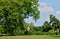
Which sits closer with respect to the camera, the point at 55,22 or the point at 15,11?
the point at 15,11

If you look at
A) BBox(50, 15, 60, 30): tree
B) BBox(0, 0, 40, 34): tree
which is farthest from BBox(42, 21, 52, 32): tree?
BBox(0, 0, 40, 34): tree

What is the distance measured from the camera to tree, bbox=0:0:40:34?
125ft

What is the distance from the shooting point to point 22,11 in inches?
1634

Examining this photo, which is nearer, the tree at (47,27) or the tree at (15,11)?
the tree at (15,11)

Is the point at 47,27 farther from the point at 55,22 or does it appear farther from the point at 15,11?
the point at 15,11

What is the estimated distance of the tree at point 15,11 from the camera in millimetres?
38062

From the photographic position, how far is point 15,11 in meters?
39.1

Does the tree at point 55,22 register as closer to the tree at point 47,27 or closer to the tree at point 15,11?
the tree at point 47,27

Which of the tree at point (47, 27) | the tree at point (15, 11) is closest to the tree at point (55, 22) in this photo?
the tree at point (47, 27)

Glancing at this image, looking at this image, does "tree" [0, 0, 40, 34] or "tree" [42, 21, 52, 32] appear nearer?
"tree" [0, 0, 40, 34]

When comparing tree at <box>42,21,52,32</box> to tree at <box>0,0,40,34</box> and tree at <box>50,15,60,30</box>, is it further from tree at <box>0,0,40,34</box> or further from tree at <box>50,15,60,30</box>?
tree at <box>0,0,40,34</box>

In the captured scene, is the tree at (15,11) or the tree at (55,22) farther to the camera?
the tree at (55,22)

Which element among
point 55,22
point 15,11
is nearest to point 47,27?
point 55,22

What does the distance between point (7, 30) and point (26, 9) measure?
6142mm
